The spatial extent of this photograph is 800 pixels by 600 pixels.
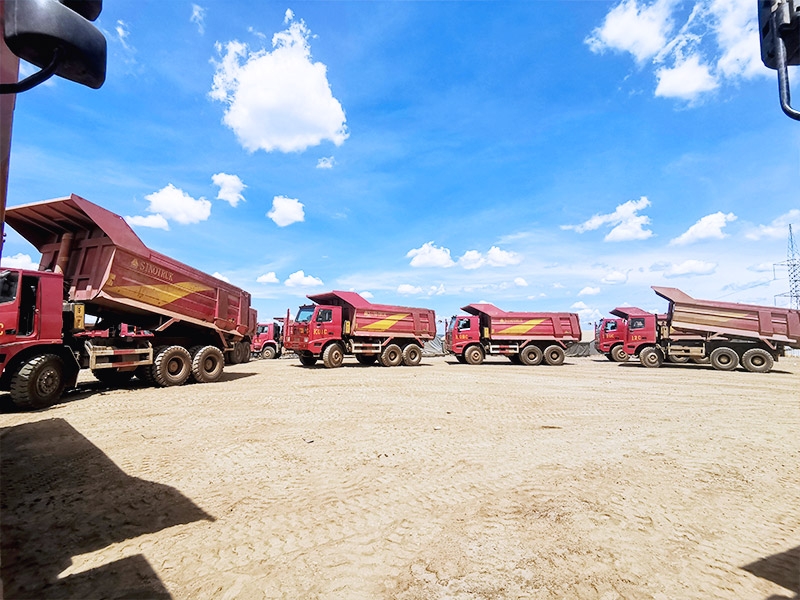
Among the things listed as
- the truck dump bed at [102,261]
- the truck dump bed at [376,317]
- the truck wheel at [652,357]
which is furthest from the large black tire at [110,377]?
the truck wheel at [652,357]

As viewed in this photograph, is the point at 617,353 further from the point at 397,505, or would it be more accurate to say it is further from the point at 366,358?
the point at 397,505

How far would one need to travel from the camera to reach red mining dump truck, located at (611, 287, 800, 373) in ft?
54.4

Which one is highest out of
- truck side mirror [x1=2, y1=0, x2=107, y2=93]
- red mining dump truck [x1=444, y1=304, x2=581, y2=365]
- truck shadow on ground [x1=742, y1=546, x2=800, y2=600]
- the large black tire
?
truck side mirror [x1=2, y1=0, x2=107, y2=93]

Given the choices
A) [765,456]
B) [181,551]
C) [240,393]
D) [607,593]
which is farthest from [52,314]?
[765,456]

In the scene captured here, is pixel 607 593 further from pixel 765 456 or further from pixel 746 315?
pixel 746 315

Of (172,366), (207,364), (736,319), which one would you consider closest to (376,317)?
(207,364)

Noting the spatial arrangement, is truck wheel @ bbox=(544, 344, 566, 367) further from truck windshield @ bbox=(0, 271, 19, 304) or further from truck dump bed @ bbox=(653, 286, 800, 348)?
truck windshield @ bbox=(0, 271, 19, 304)

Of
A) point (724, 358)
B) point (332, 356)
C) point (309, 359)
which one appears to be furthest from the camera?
point (309, 359)

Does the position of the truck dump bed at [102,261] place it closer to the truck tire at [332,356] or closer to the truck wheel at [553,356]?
the truck tire at [332,356]

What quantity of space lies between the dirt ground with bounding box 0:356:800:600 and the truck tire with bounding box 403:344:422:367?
11850 mm

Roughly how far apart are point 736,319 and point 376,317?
51.3ft

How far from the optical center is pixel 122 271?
8.94m

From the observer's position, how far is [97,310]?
30.7ft

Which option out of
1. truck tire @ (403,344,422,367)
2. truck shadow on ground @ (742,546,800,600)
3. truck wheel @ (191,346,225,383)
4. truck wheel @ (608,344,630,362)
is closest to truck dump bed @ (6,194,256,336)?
truck wheel @ (191,346,225,383)
